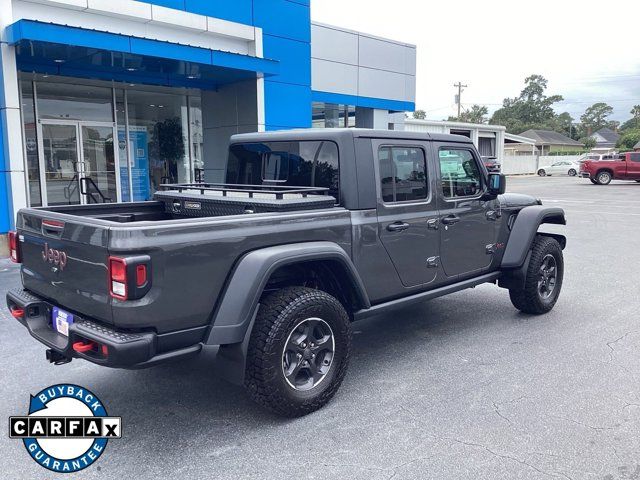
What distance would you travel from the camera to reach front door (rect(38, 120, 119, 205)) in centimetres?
1252

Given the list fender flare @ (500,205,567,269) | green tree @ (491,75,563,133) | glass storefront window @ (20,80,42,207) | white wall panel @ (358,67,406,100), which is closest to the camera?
fender flare @ (500,205,567,269)

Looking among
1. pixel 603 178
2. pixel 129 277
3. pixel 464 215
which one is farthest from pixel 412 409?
pixel 603 178

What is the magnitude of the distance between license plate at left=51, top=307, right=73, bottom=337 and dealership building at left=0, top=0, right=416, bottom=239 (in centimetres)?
638

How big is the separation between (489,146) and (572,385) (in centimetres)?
3857

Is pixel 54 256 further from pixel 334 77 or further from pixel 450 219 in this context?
pixel 334 77

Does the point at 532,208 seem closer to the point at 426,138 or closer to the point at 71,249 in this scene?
the point at 426,138

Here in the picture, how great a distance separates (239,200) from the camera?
3.96 metres

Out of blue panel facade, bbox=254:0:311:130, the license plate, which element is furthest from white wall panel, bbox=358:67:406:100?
the license plate

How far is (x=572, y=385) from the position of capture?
4219 millimetres

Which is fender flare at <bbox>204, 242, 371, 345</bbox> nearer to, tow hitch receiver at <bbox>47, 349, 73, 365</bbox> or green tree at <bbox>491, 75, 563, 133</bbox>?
tow hitch receiver at <bbox>47, 349, 73, 365</bbox>

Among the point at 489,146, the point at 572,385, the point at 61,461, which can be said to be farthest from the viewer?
the point at 489,146

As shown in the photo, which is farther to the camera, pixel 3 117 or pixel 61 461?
pixel 3 117

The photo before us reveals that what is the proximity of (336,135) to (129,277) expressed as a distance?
2009 mm

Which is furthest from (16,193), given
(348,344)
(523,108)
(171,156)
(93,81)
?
(523,108)
